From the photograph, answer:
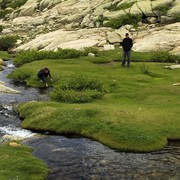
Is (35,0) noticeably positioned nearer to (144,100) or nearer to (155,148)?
(144,100)

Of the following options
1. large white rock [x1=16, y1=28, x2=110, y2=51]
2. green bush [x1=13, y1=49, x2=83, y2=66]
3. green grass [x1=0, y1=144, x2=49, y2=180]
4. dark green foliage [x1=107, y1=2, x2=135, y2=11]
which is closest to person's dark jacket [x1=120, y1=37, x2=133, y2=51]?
green bush [x1=13, y1=49, x2=83, y2=66]

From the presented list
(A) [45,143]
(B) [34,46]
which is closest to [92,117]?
(A) [45,143]

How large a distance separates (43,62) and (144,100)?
1169 inches

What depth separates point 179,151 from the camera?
26703mm

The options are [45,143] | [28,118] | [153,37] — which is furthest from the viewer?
[153,37]

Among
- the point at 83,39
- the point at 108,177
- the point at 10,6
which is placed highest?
the point at 10,6

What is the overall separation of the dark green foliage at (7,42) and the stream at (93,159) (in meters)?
66.4

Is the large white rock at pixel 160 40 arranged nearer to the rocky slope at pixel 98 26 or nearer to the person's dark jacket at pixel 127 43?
the rocky slope at pixel 98 26

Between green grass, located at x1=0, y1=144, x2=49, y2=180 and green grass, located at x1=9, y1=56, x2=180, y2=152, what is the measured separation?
230 inches

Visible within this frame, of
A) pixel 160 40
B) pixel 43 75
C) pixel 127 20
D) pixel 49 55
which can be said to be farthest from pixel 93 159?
pixel 127 20

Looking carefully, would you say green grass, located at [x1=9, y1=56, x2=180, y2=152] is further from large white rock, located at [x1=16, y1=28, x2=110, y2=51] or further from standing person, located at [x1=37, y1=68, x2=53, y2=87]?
large white rock, located at [x1=16, y1=28, x2=110, y2=51]

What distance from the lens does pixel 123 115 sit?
32.0 meters

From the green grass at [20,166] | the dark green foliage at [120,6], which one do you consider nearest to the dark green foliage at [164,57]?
the dark green foliage at [120,6]

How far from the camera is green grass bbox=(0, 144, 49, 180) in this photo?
22234mm
